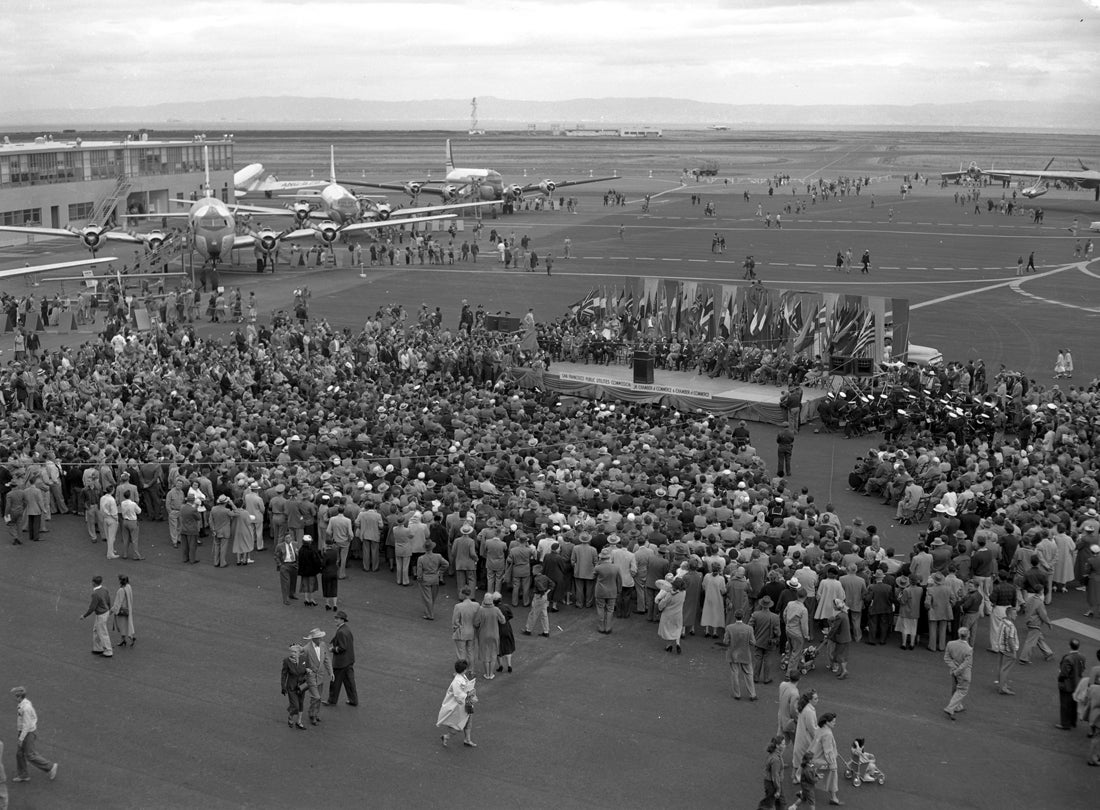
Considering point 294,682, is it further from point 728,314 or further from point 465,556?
point 728,314

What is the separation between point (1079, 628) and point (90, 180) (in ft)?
235

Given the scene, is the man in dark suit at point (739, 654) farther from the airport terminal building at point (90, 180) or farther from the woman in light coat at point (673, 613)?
the airport terminal building at point (90, 180)

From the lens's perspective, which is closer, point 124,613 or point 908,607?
point 124,613

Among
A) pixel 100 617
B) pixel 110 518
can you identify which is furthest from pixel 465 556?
pixel 110 518

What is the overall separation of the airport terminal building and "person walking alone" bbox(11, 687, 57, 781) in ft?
198

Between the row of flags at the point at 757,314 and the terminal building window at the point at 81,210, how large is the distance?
48.1 metres

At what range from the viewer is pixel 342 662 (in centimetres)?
1513

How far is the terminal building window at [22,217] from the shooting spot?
6969 centimetres

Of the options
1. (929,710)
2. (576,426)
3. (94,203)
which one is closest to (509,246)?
(94,203)

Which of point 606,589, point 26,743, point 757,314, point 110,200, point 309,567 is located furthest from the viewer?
point 110,200

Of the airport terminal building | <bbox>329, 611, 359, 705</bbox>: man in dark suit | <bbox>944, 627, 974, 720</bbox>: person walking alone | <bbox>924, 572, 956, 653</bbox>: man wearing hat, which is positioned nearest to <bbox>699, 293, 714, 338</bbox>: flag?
<bbox>924, 572, 956, 653</bbox>: man wearing hat

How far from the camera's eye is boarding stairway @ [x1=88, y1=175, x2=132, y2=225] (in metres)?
72.9

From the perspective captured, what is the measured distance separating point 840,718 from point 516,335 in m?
22.5

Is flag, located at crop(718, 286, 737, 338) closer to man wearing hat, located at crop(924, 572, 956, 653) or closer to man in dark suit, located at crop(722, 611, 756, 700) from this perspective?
man wearing hat, located at crop(924, 572, 956, 653)
